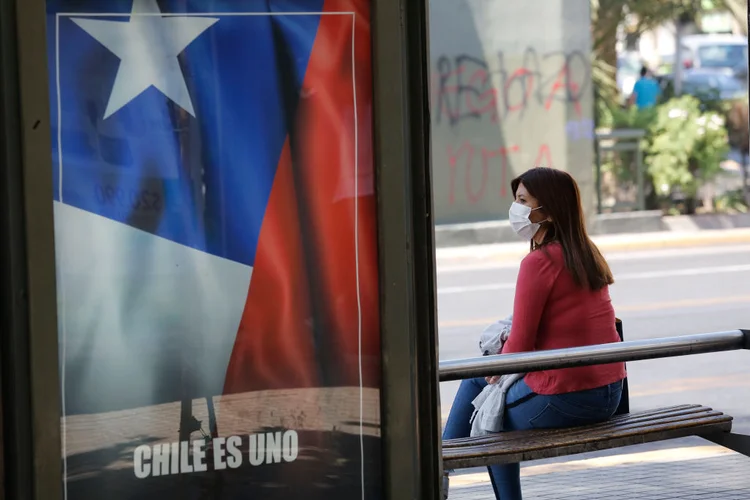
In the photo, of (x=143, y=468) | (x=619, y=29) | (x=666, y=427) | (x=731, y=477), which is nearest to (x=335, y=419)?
(x=143, y=468)

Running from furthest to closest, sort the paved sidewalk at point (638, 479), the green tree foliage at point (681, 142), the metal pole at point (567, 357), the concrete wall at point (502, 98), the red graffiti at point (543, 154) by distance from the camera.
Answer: the green tree foliage at point (681, 142) → the red graffiti at point (543, 154) → the concrete wall at point (502, 98) → the paved sidewalk at point (638, 479) → the metal pole at point (567, 357)

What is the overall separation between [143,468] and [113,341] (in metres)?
0.34

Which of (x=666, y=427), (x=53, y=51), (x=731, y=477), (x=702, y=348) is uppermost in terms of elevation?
(x=53, y=51)

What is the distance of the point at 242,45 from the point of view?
3035 millimetres

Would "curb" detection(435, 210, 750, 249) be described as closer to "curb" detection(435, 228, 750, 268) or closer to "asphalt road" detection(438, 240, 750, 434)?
"curb" detection(435, 228, 750, 268)

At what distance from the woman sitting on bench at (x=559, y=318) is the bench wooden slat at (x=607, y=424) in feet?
0.18

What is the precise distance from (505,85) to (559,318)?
1146 centimetres

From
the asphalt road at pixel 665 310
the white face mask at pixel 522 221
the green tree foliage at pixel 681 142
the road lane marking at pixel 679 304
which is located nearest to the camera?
the white face mask at pixel 522 221

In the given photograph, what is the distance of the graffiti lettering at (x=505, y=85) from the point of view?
15133 mm

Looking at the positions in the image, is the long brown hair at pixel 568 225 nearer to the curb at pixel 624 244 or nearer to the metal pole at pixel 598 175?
the curb at pixel 624 244

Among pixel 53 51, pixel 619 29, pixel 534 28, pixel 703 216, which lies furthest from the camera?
pixel 619 29

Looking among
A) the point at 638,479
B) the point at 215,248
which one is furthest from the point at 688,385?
the point at 215,248

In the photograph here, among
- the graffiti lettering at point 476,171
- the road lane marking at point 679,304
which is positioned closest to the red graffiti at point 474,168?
the graffiti lettering at point 476,171

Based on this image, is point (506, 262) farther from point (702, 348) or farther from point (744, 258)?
point (702, 348)
